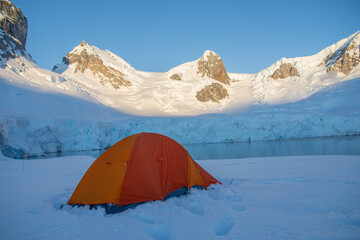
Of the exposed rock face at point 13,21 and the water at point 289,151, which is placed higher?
the exposed rock face at point 13,21

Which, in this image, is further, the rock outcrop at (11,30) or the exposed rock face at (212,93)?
the exposed rock face at (212,93)

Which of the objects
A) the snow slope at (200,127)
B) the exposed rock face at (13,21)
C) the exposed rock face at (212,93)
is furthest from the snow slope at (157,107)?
the exposed rock face at (13,21)

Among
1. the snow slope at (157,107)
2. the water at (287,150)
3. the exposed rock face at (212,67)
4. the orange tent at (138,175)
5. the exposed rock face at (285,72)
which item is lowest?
the water at (287,150)

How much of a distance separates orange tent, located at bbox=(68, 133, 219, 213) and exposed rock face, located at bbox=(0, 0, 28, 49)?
200 ft

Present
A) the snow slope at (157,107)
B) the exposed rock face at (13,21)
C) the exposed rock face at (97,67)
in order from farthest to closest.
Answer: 1. the exposed rock face at (97,67)
2. the exposed rock face at (13,21)
3. the snow slope at (157,107)

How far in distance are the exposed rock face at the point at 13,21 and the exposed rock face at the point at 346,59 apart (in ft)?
252

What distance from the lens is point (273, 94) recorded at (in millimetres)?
56188

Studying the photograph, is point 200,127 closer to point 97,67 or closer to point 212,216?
point 212,216

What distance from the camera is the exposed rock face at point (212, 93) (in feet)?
200

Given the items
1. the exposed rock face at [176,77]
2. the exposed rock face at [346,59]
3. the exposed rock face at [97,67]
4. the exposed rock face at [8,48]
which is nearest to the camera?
the exposed rock face at [8,48]

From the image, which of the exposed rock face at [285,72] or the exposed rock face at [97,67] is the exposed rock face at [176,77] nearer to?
the exposed rock face at [97,67]

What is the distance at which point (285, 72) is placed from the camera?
2507 inches

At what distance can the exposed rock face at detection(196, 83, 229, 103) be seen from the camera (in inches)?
2403

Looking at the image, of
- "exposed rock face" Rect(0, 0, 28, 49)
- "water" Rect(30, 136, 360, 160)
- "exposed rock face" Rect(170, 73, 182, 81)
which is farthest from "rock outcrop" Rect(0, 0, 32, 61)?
"exposed rock face" Rect(170, 73, 182, 81)
